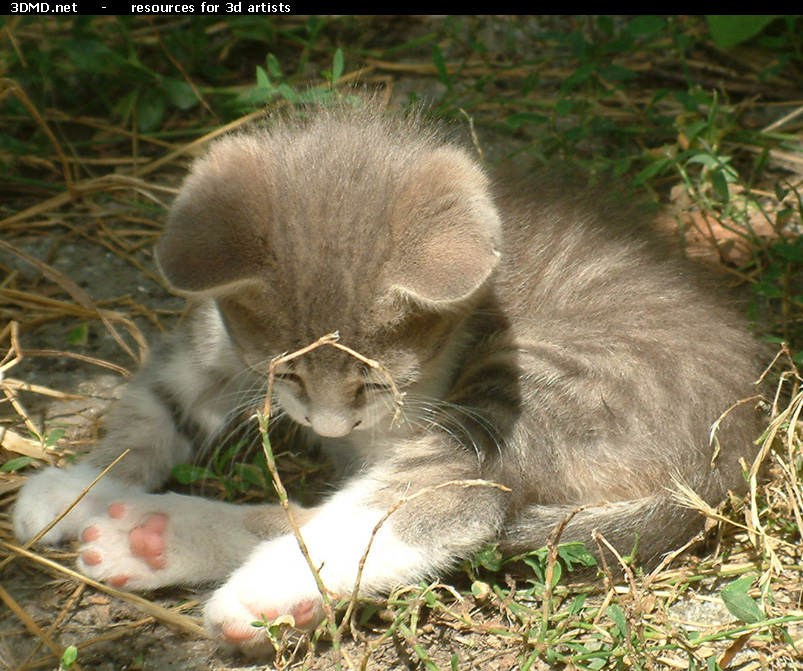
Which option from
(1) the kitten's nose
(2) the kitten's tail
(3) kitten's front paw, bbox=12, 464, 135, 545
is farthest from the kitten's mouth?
(3) kitten's front paw, bbox=12, 464, 135, 545

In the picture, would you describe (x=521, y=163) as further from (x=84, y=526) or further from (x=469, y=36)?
(x=84, y=526)

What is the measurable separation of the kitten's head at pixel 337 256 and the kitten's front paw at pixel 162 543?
0.39 metres

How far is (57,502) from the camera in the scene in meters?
2.46

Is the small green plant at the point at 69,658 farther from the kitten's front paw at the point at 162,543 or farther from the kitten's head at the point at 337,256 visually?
the kitten's head at the point at 337,256

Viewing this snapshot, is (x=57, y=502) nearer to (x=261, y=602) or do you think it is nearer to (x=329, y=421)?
(x=261, y=602)

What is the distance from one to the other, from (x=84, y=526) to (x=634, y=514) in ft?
4.58

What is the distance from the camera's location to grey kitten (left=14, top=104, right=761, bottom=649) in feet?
6.92

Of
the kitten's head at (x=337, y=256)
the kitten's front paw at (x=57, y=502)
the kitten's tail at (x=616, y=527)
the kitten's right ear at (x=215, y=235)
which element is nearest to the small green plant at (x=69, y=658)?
the kitten's front paw at (x=57, y=502)

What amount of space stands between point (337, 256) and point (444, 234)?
9.6 inches

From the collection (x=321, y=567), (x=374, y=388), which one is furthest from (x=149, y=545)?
(x=374, y=388)

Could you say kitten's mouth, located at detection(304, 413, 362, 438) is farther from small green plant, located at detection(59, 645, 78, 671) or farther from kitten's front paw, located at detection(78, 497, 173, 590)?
small green plant, located at detection(59, 645, 78, 671)

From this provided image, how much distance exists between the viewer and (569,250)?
2.61 meters

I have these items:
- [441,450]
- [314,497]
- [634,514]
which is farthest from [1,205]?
[634,514]

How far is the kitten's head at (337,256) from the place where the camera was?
206 cm
